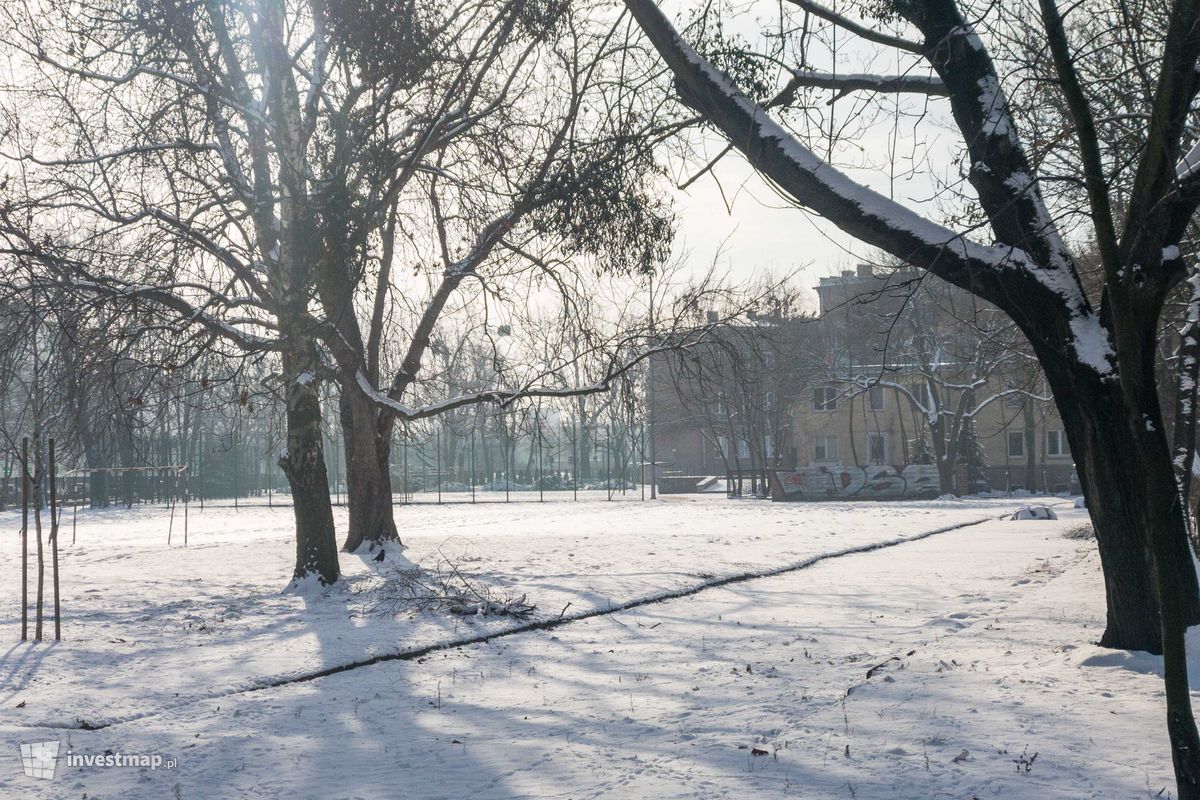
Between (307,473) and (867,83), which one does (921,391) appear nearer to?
(307,473)

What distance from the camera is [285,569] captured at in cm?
1647

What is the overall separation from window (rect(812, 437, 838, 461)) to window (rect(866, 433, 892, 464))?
2408 mm

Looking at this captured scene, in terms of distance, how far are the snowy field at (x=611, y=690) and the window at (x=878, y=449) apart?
150ft

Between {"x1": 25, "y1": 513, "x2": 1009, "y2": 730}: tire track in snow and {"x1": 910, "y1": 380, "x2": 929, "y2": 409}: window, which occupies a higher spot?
{"x1": 910, "y1": 380, "x2": 929, "y2": 409}: window

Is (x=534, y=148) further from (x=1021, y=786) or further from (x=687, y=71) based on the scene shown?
(x=1021, y=786)

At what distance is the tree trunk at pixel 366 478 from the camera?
18484 millimetres

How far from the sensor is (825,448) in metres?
64.8

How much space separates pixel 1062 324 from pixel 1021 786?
373 cm

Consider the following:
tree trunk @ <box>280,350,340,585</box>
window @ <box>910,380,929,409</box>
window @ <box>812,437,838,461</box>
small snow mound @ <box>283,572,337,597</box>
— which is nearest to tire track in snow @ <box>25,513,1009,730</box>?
small snow mound @ <box>283,572,337,597</box>

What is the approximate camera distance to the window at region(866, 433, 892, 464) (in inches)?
2398

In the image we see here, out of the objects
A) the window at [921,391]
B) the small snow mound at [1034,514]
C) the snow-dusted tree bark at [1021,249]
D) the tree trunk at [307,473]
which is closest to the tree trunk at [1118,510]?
the snow-dusted tree bark at [1021,249]

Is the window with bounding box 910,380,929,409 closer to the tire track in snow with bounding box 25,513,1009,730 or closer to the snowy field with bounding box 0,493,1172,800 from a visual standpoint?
the tire track in snow with bounding box 25,513,1009,730

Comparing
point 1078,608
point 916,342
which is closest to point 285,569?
point 1078,608

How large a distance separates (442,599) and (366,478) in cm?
739
